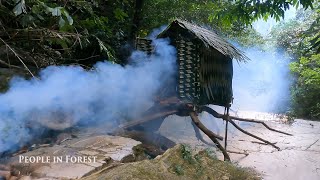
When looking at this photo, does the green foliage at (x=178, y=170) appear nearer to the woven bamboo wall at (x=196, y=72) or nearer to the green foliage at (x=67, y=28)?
the green foliage at (x=67, y=28)

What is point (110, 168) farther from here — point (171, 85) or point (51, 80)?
point (171, 85)

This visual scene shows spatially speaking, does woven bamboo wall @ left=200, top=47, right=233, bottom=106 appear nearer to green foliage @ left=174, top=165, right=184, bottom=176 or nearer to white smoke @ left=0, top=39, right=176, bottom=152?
white smoke @ left=0, top=39, right=176, bottom=152

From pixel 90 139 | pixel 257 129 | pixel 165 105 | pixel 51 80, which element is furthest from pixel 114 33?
pixel 257 129

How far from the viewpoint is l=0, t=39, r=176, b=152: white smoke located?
19.5 ft

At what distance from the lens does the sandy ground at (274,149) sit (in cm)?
948

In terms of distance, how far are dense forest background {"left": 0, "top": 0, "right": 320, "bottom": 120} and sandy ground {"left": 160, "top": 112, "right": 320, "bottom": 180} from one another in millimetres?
2799

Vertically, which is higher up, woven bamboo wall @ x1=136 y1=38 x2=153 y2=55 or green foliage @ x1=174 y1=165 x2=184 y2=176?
woven bamboo wall @ x1=136 y1=38 x2=153 y2=55

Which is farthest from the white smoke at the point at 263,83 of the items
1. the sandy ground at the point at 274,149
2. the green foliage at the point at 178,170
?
the green foliage at the point at 178,170

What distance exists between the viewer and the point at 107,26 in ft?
32.4

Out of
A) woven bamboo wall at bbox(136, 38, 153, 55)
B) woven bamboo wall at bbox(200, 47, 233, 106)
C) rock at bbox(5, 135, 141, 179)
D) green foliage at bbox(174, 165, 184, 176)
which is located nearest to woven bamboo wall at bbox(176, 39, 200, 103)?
woven bamboo wall at bbox(200, 47, 233, 106)

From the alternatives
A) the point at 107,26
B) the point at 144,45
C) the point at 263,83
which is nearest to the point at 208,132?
the point at 144,45

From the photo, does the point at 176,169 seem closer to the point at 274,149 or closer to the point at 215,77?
the point at 215,77

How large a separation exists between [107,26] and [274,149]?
24.4 feet

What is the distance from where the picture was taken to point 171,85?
8875mm
